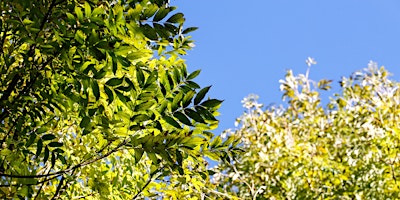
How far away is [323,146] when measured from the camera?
1044 centimetres

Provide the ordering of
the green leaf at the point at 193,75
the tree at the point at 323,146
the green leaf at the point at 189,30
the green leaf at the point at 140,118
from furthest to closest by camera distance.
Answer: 1. the tree at the point at 323,146
2. the green leaf at the point at 189,30
3. the green leaf at the point at 193,75
4. the green leaf at the point at 140,118

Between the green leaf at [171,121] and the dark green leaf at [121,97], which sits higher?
the dark green leaf at [121,97]

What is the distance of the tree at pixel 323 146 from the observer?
8.69 meters

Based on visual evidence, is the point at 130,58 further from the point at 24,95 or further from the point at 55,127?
the point at 55,127

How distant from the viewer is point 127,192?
399 cm

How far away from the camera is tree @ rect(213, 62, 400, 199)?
869cm

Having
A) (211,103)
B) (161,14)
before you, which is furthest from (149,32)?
(211,103)

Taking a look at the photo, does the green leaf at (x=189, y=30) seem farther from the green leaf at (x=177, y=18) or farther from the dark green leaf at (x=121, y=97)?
the dark green leaf at (x=121, y=97)

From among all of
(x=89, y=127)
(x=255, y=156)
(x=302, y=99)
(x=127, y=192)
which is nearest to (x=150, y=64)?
(x=89, y=127)

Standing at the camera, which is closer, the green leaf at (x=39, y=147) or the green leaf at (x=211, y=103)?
the green leaf at (x=211, y=103)

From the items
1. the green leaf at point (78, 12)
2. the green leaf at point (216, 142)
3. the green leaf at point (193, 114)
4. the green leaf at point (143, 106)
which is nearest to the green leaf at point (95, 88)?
the green leaf at point (143, 106)

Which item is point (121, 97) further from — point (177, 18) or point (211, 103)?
point (177, 18)

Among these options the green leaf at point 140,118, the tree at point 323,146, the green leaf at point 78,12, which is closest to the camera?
the green leaf at point 140,118

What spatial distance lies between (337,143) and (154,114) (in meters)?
8.36
